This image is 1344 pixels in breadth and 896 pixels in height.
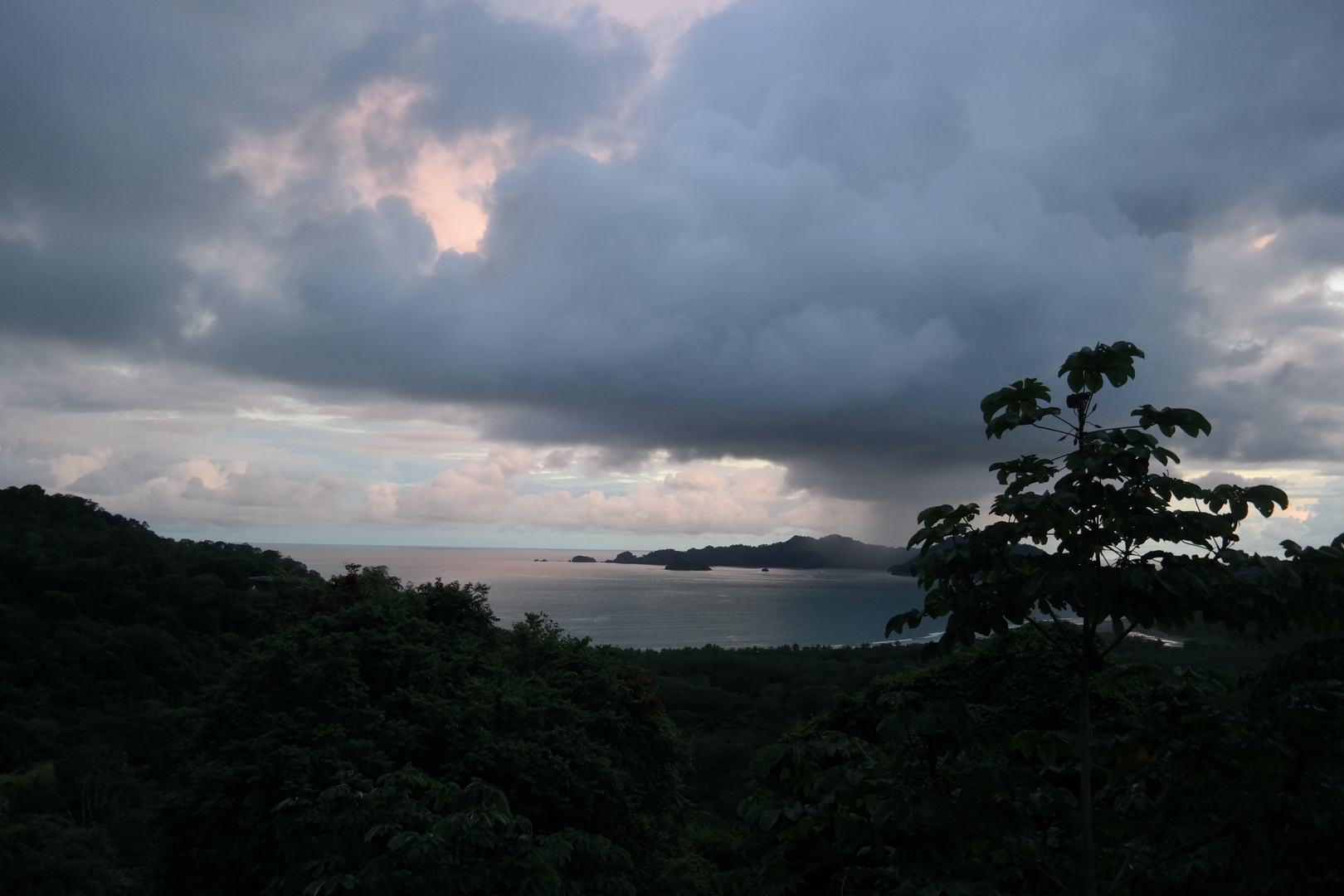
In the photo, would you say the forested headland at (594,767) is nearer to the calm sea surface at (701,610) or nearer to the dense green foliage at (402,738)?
the dense green foliage at (402,738)

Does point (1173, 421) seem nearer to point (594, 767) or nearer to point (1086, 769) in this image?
point (1086, 769)

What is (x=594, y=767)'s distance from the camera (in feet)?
41.0

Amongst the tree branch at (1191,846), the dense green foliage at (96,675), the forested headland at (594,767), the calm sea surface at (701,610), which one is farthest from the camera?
the calm sea surface at (701,610)

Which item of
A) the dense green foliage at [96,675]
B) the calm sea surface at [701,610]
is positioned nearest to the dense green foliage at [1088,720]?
the dense green foliage at [96,675]

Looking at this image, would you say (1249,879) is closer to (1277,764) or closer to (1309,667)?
(1277,764)

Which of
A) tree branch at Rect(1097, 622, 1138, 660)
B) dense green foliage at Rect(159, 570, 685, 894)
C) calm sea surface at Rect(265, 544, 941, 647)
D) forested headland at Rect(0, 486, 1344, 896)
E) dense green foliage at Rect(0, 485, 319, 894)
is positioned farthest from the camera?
calm sea surface at Rect(265, 544, 941, 647)

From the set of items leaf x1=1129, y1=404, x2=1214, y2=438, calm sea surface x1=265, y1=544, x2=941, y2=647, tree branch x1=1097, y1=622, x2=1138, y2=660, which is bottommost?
calm sea surface x1=265, y1=544, x2=941, y2=647

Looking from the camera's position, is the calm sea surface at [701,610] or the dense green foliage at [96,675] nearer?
the dense green foliage at [96,675]

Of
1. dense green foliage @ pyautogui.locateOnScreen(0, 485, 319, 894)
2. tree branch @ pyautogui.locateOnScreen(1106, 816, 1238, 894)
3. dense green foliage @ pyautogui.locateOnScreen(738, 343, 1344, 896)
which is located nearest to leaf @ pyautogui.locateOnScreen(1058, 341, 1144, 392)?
dense green foliage @ pyautogui.locateOnScreen(738, 343, 1344, 896)

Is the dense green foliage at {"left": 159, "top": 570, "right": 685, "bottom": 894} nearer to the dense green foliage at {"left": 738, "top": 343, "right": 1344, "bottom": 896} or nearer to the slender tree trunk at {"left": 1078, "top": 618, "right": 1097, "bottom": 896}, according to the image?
the dense green foliage at {"left": 738, "top": 343, "right": 1344, "bottom": 896}

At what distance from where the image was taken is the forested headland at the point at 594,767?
2.93 metres

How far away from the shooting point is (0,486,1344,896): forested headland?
2926 millimetres

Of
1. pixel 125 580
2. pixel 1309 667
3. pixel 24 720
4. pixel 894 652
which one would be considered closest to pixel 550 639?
pixel 1309 667

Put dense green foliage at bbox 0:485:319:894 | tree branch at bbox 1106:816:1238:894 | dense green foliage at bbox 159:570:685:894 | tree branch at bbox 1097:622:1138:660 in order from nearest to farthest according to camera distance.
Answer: tree branch at bbox 1097:622:1138:660 < tree branch at bbox 1106:816:1238:894 < dense green foliage at bbox 159:570:685:894 < dense green foliage at bbox 0:485:319:894
